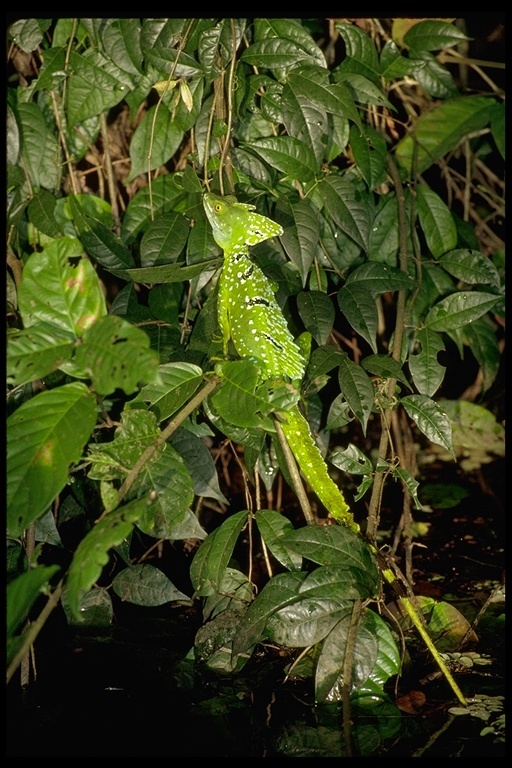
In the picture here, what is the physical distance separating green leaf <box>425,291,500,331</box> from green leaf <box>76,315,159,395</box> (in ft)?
3.07

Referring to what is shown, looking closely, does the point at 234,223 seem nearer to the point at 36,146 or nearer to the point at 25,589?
the point at 36,146

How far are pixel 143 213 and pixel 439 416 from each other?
961mm

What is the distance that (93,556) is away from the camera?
124 centimetres

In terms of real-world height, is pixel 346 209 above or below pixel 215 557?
above

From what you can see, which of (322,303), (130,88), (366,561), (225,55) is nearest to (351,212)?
(322,303)

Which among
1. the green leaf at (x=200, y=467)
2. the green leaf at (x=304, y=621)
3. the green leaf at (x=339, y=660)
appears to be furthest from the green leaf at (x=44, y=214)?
the green leaf at (x=339, y=660)

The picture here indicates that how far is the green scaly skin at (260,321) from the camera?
1.82 meters

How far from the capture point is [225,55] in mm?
1878

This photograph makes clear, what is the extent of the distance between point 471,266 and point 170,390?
956 mm

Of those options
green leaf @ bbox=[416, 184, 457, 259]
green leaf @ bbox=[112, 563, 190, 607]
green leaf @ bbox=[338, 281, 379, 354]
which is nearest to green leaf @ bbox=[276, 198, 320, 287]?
green leaf @ bbox=[338, 281, 379, 354]

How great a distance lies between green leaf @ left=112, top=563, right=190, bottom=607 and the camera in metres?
1.84

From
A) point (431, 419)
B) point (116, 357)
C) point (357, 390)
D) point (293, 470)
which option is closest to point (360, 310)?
point (357, 390)

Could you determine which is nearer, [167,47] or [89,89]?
[167,47]

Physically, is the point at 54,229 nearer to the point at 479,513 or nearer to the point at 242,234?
the point at 242,234
